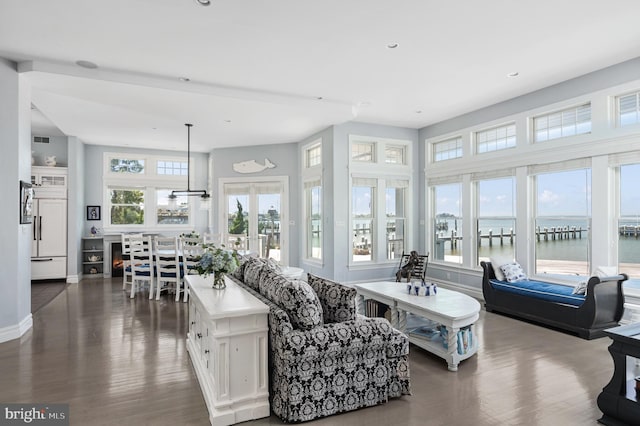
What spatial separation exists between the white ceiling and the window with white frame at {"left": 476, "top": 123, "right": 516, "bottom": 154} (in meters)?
0.52

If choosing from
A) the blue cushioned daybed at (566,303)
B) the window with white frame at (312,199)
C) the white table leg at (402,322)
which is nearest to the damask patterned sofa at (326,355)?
the white table leg at (402,322)

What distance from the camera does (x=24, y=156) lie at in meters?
4.54

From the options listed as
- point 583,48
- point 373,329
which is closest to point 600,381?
point 373,329

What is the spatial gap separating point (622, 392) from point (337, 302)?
6.75 feet

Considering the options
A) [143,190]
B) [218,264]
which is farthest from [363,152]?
[143,190]

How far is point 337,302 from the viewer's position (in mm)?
2902

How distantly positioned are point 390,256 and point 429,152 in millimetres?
2338

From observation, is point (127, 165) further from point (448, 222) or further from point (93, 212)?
Result: point (448, 222)

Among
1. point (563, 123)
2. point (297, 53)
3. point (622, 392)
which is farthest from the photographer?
point (563, 123)

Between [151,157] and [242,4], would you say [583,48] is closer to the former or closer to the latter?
[242,4]

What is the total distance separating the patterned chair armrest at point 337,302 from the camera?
9.39ft

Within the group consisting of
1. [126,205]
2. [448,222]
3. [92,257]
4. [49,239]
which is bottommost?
[92,257]

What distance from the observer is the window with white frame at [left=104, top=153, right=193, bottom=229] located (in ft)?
29.1

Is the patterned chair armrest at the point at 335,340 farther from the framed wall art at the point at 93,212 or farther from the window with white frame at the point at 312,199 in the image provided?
the framed wall art at the point at 93,212
